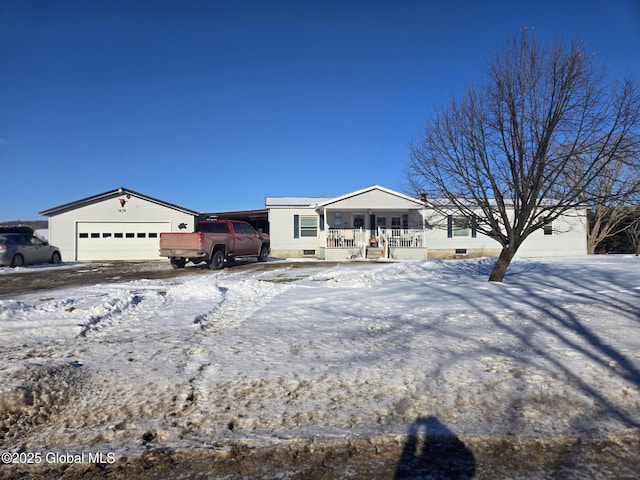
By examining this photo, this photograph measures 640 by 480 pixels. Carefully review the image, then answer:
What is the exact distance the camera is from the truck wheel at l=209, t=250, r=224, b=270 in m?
15.3

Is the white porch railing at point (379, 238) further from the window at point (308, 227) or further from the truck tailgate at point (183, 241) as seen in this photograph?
the truck tailgate at point (183, 241)

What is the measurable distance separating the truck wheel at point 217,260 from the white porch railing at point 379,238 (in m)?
8.07

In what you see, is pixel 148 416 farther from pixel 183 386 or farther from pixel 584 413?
pixel 584 413

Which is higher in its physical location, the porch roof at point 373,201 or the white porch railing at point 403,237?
the porch roof at point 373,201

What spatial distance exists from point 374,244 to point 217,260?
10.2 metres

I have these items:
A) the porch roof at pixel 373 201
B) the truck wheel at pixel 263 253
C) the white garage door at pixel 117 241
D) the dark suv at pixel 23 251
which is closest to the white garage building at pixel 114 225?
the white garage door at pixel 117 241

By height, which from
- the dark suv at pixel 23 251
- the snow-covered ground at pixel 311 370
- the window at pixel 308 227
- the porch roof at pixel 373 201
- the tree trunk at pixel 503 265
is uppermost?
the porch roof at pixel 373 201

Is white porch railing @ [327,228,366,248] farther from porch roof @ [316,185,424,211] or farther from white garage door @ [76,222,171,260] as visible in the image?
white garage door @ [76,222,171,260]

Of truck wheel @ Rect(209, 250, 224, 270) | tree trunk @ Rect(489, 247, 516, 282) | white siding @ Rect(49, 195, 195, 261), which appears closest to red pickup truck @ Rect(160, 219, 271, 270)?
truck wheel @ Rect(209, 250, 224, 270)

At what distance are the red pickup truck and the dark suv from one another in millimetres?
6697

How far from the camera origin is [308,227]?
981 inches

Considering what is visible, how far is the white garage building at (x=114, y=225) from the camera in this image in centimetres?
2341

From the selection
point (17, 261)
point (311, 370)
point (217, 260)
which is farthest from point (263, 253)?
point (311, 370)

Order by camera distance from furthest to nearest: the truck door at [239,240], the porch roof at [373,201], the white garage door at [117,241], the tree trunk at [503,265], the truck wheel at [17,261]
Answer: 1. the white garage door at [117,241]
2. the porch roof at [373,201]
3. the truck wheel at [17,261]
4. the truck door at [239,240]
5. the tree trunk at [503,265]
